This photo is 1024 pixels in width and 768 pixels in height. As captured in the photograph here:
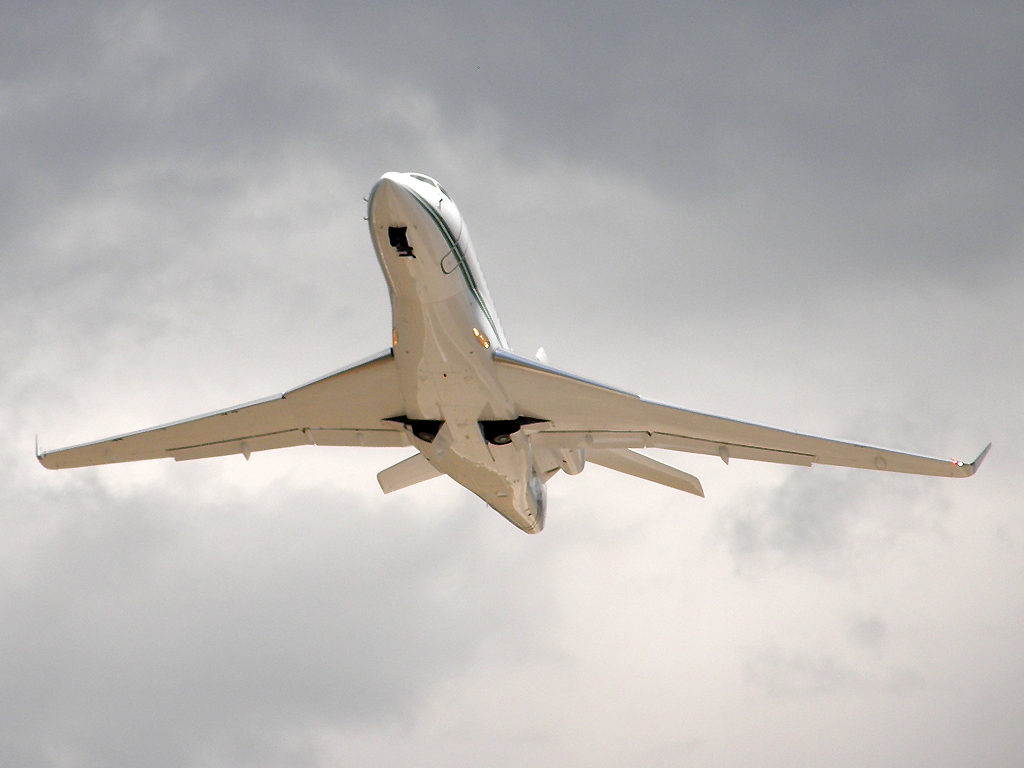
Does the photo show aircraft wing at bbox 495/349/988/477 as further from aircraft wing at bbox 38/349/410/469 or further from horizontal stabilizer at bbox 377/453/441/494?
horizontal stabilizer at bbox 377/453/441/494

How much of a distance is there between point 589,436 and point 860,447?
7.57m

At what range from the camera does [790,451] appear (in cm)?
3344

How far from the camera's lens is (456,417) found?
31312mm

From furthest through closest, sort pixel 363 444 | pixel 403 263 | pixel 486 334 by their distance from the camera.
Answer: pixel 363 444 → pixel 486 334 → pixel 403 263

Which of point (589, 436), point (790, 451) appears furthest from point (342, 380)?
point (790, 451)

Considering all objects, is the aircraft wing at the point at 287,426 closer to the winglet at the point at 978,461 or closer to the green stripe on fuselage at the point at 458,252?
the green stripe on fuselage at the point at 458,252

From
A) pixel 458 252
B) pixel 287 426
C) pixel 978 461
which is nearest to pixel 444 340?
pixel 458 252

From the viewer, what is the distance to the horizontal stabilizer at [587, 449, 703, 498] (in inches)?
1426

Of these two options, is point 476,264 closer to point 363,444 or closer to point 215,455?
point 363,444

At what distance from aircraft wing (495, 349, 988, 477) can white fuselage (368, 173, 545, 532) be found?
2.42ft

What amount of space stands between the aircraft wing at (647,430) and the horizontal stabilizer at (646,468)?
228 centimetres

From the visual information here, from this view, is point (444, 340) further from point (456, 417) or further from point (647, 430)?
point (647, 430)

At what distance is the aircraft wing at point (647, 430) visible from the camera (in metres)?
31.6

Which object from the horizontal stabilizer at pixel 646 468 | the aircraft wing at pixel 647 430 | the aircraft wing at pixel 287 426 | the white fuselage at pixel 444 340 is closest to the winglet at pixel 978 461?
the aircraft wing at pixel 647 430
